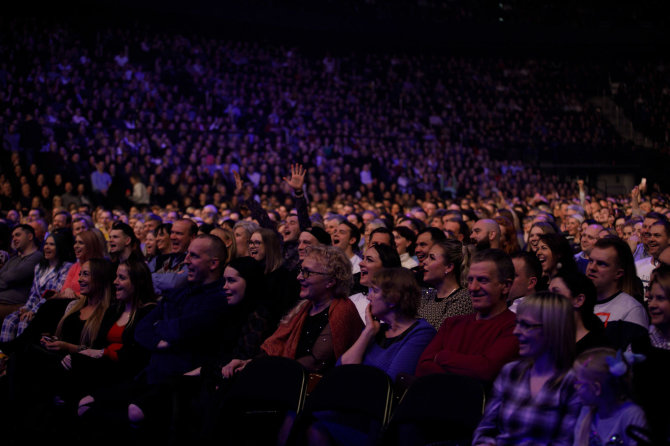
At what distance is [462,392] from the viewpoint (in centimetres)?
327

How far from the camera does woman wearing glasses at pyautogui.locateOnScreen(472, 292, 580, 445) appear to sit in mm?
2877

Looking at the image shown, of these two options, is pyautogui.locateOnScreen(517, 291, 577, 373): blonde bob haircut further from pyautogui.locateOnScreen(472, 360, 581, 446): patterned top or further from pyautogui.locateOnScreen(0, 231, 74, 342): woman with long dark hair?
pyautogui.locateOnScreen(0, 231, 74, 342): woman with long dark hair

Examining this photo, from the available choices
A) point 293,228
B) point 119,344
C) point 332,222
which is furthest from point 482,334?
point 332,222

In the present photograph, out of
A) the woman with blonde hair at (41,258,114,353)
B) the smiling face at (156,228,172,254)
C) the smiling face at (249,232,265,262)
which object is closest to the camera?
the woman with blonde hair at (41,258,114,353)

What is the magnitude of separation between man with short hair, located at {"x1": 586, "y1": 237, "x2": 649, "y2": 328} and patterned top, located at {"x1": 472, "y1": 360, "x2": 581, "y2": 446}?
1387mm

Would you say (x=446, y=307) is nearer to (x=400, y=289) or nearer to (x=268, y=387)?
(x=400, y=289)

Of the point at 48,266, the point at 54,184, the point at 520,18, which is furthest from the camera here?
the point at 520,18

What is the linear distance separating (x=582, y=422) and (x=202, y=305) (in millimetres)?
2627

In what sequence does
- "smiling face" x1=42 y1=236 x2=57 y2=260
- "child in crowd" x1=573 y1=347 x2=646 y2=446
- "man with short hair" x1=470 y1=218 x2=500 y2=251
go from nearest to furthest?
"child in crowd" x1=573 y1=347 x2=646 y2=446
"man with short hair" x1=470 y1=218 x2=500 y2=251
"smiling face" x1=42 y1=236 x2=57 y2=260

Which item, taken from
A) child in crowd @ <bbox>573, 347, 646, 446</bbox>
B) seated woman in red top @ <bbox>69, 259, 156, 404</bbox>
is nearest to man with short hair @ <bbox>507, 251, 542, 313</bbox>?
child in crowd @ <bbox>573, 347, 646, 446</bbox>

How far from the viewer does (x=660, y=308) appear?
10.7ft

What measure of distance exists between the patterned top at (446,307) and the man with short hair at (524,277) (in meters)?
0.33

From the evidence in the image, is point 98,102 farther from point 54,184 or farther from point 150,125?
point 54,184

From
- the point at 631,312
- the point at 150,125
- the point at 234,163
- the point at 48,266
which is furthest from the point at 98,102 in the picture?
the point at 631,312
